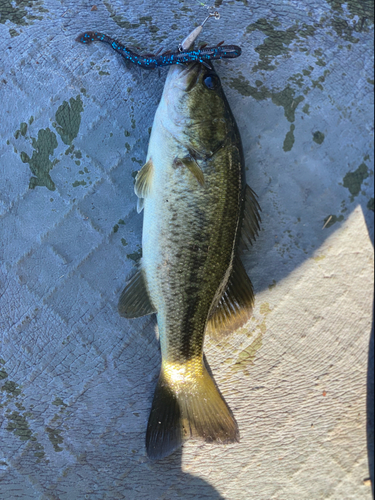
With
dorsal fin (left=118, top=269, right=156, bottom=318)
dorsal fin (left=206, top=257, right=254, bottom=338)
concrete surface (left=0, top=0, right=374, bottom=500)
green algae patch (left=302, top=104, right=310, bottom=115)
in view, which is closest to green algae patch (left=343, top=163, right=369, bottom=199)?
concrete surface (left=0, top=0, right=374, bottom=500)

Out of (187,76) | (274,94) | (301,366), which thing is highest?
(187,76)

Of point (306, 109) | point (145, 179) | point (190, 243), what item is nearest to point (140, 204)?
point (145, 179)

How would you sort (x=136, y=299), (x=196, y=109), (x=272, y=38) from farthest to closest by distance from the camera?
(x=272, y=38)
(x=136, y=299)
(x=196, y=109)

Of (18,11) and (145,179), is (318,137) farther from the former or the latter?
(18,11)

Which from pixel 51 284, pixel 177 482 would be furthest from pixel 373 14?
pixel 177 482

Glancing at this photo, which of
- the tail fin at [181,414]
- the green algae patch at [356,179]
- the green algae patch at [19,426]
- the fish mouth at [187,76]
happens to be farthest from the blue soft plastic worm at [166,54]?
the green algae patch at [19,426]

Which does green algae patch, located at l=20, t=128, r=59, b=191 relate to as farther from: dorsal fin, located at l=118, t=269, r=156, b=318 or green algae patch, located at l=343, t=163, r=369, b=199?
green algae patch, located at l=343, t=163, r=369, b=199

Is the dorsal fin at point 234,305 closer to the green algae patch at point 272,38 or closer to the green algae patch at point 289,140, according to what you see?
the green algae patch at point 289,140
